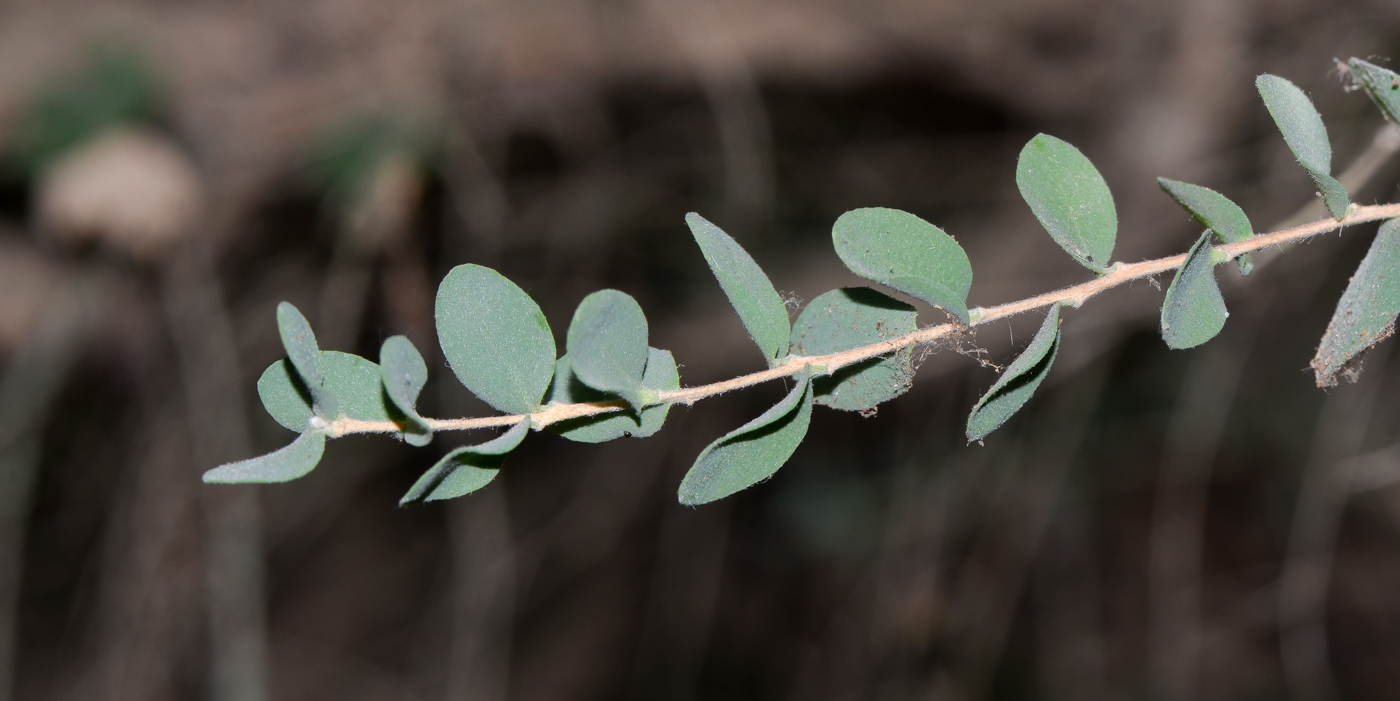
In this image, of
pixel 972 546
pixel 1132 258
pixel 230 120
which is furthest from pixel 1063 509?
pixel 230 120

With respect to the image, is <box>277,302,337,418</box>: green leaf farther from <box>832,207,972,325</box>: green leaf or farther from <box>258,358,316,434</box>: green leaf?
<box>832,207,972,325</box>: green leaf

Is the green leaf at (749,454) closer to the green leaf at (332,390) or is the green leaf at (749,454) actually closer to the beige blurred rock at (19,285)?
the green leaf at (332,390)

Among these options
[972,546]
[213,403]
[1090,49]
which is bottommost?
[972,546]

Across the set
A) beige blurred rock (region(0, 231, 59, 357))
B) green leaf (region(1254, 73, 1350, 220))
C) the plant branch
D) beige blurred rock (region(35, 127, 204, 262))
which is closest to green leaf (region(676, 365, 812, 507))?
the plant branch

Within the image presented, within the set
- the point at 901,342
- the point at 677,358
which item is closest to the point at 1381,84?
the point at 901,342

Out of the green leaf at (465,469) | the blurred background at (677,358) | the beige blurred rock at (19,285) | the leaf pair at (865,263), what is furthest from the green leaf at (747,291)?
the beige blurred rock at (19,285)

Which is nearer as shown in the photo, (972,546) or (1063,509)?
(972,546)

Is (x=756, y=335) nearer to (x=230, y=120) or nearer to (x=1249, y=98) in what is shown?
(x=1249, y=98)
